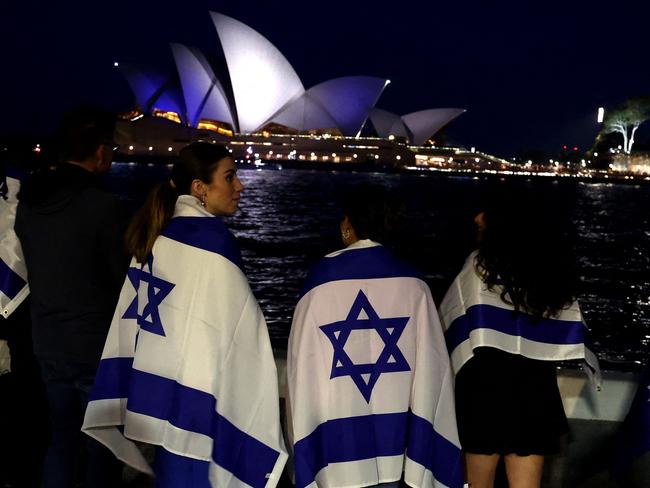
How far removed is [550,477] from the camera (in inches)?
98.2

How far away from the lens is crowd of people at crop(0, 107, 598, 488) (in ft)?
6.08

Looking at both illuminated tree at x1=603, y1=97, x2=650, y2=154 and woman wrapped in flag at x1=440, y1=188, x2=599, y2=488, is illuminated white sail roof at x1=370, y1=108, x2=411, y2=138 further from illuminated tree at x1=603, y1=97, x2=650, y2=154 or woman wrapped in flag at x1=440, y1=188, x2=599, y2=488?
woman wrapped in flag at x1=440, y1=188, x2=599, y2=488

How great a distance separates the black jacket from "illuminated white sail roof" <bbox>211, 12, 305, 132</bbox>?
4941cm

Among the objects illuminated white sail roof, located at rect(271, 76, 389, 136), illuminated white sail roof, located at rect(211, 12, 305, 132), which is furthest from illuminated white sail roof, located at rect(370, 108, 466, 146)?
illuminated white sail roof, located at rect(211, 12, 305, 132)

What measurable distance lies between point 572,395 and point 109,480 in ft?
4.60

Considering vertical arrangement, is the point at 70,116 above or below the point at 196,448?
above

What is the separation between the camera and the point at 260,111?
60938mm

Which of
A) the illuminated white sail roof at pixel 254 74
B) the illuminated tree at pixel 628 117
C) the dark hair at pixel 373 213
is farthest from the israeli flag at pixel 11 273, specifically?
the illuminated tree at pixel 628 117

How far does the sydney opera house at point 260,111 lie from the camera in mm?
54094

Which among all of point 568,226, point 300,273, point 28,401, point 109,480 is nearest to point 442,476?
point 109,480

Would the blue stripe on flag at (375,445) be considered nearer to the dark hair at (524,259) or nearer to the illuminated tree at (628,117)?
the dark hair at (524,259)

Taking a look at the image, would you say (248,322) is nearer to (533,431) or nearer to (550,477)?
(533,431)

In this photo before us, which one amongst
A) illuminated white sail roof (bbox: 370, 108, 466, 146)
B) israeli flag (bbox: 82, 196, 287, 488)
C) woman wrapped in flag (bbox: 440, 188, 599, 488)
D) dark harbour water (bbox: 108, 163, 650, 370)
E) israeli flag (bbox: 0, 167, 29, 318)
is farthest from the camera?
illuminated white sail roof (bbox: 370, 108, 466, 146)

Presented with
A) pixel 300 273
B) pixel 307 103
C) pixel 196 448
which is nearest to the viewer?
pixel 196 448
